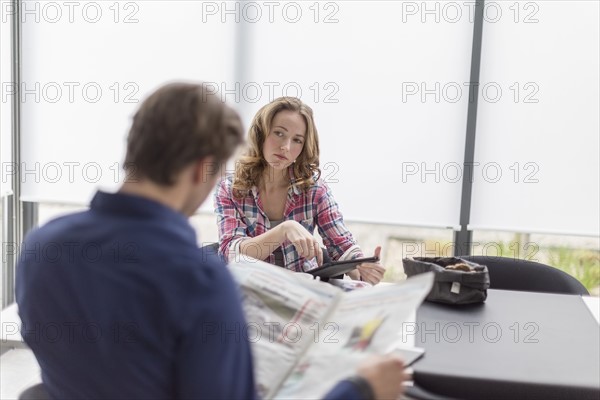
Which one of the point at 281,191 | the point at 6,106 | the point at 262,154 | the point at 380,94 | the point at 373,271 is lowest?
the point at 373,271

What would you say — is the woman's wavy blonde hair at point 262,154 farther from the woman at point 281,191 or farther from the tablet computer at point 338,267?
the tablet computer at point 338,267

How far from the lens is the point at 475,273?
2055 mm

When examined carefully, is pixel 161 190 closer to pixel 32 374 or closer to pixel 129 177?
pixel 129 177

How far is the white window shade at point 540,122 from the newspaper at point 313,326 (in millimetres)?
2569

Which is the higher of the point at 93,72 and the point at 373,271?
the point at 93,72

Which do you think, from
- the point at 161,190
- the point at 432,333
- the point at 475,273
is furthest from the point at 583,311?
the point at 161,190

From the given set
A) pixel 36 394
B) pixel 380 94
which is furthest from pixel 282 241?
pixel 380 94

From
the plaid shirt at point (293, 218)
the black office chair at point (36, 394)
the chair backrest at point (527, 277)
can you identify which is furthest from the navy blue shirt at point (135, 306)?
the chair backrest at point (527, 277)

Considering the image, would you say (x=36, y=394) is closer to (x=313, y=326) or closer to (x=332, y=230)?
(x=313, y=326)

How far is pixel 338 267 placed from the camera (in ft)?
7.02

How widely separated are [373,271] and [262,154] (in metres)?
0.77

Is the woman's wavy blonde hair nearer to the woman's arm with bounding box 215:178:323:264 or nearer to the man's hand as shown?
the woman's arm with bounding box 215:178:323:264

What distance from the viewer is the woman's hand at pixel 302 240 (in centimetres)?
232

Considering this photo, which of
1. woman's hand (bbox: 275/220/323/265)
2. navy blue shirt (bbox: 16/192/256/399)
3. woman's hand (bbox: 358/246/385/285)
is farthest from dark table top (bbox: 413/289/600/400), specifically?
navy blue shirt (bbox: 16/192/256/399)
